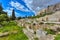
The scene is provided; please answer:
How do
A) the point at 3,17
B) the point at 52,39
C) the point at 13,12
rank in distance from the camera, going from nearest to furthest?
the point at 52,39 → the point at 3,17 → the point at 13,12

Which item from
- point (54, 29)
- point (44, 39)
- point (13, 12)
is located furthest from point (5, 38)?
point (13, 12)

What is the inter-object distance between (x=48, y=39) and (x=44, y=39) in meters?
0.80

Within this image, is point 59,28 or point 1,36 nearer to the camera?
point 59,28

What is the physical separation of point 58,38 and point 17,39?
384 inches

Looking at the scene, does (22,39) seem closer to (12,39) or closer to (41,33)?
(12,39)

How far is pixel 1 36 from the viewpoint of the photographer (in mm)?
27531

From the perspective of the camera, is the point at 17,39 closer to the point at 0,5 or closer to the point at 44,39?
the point at 44,39

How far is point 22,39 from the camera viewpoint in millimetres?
23875

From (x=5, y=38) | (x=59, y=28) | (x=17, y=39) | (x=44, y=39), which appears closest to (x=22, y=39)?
(x=17, y=39)

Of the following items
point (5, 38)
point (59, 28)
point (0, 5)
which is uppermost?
point (0, 5)

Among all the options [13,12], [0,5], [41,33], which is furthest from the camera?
[13,12]

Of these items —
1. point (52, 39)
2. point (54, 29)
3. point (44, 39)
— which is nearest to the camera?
point (52, 39)

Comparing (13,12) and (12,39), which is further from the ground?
(13,12)

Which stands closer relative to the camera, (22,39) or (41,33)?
(41,33)
